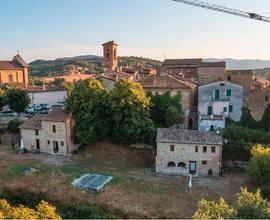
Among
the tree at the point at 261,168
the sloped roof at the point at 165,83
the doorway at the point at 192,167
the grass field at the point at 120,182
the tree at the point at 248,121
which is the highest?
the sloped roof at the point at 165,83

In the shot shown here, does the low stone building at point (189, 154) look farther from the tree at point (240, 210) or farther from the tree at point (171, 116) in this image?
the tree at point (240, 210)

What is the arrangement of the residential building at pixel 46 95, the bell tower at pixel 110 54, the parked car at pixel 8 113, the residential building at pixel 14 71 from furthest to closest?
the residential building at pixel 14 71
the bell tower at pixel 110 54
the residential building at pixel 46 95
the parked car at pixel 8 113

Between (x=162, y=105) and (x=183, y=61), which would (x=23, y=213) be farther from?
(x=183, y=61)

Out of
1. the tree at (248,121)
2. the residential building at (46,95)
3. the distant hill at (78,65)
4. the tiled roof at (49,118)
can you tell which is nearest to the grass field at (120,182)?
the tiled roof at (49,118)

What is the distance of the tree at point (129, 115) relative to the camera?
35375mm

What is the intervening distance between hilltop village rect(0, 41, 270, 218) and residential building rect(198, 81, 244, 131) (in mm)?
125

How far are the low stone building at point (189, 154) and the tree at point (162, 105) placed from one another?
841cm

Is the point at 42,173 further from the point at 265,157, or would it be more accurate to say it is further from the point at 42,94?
the point at 42,94

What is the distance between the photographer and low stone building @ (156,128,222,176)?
101 ft

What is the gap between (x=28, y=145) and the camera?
37875 millimetres

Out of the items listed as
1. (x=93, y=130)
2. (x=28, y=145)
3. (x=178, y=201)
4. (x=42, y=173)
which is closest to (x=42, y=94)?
(x=28, y=145)

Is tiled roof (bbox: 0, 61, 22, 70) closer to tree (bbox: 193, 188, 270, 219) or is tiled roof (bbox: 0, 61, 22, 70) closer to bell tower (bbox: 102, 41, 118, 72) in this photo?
bell tower (bbox: 102, 41, 118, 72)

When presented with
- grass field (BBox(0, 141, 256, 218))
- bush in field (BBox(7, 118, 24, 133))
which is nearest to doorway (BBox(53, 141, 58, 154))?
grass field (BBox(0, 141, 256, 218))

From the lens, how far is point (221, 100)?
40469 millimetres
